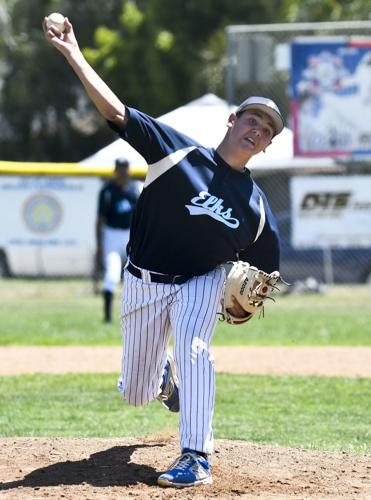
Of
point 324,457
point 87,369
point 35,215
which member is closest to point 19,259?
point 35,215

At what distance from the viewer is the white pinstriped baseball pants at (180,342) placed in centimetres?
505

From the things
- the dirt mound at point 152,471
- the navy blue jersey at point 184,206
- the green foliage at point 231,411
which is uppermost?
the navy blue jersey at point 184,206

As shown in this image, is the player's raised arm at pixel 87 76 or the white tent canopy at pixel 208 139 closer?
the player's raised arm at pixel 87 76

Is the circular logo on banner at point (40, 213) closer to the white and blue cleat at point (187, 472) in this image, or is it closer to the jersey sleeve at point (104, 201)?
the jersey sleeve at point (104, 201)

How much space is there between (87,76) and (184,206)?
75 centimetres

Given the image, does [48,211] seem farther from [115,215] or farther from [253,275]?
[253,275]

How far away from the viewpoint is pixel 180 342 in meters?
5.11

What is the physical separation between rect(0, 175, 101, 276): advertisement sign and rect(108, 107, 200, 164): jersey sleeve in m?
10.8

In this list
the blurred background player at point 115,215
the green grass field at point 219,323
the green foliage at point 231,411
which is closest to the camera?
the green foliage at point 231,411

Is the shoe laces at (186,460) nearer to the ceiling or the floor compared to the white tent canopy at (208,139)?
nearer to the floor

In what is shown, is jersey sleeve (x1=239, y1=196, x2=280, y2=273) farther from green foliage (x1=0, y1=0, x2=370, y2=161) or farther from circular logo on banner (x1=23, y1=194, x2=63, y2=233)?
green foliage (x1=0, y1=0, x2=370, y2=161)

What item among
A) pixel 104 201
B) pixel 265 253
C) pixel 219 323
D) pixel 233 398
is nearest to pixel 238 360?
pixel 233 398

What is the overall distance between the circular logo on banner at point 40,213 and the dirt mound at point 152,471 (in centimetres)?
989

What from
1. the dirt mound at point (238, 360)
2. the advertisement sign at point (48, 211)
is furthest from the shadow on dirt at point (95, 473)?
the advertisement sign at point (48, 211)
